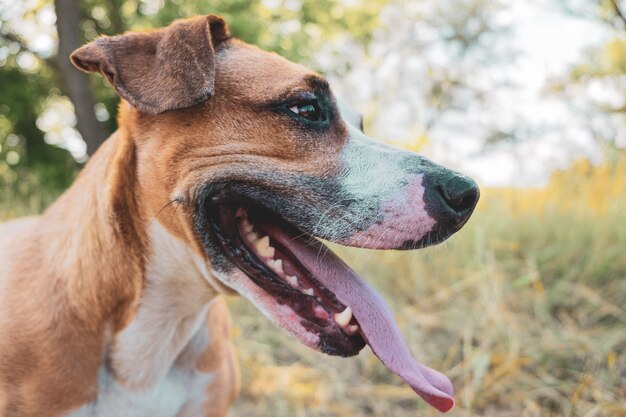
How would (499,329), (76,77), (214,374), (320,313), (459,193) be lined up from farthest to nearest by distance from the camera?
(76,77) < (499,329) < (214,374) < (320,313) < (459,193)

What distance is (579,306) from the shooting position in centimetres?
400

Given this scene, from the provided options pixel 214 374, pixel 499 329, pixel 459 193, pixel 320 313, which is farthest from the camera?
pixel 499 329

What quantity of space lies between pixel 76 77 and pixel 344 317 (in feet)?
29.5

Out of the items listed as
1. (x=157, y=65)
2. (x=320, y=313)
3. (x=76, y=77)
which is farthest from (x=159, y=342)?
(x=76, y=77)

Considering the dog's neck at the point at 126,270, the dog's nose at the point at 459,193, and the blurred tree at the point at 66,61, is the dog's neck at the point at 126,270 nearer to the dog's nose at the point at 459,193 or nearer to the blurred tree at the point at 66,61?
the dog's nose at the point at 459,193

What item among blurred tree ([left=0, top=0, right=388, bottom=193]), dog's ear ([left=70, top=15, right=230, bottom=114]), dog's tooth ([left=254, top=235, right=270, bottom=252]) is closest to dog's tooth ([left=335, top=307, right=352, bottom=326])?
dog's tooth ([left=254, top=235, right=270, bottom=252])

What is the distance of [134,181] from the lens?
6.44ft

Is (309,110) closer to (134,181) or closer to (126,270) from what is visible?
(134,181)

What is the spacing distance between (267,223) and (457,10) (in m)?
26.8

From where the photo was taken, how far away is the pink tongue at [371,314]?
6.23ft

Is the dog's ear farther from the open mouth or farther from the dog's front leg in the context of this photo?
the dog's front leg

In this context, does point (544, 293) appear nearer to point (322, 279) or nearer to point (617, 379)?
point (617, 379)

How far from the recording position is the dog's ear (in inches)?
70.0

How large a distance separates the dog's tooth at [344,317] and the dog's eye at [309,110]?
25.7 inches
